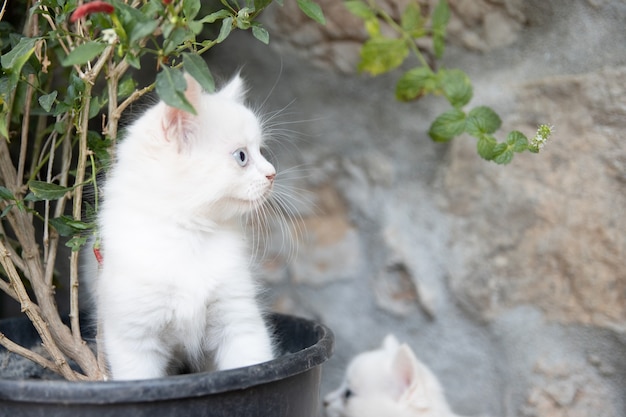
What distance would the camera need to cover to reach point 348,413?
1579mm

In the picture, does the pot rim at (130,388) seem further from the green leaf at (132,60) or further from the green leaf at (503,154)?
the green leaf at (503,154)

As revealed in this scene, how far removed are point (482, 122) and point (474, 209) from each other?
11.4 inches

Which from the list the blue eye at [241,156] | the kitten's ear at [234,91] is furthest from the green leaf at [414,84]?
the blue eye at [241,156]

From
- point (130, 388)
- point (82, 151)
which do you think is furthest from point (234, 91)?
point (130, 388)

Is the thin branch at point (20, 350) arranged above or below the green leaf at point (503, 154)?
below

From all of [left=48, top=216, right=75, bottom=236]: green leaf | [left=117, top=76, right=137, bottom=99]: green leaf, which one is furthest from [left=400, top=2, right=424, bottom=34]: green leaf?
[left=48, top=216, right=75, bottom=236]: green leaf

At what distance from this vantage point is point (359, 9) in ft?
5.08

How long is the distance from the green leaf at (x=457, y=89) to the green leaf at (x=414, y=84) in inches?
1.8

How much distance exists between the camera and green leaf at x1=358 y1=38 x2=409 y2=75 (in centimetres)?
157

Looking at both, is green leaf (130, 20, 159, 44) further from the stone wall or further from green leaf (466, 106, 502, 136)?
green leaf (466, 106, 502, 136)

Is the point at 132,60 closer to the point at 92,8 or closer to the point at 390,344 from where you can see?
the point at 92,8

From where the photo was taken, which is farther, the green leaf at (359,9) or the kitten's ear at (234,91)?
the green leaf at (359,9)

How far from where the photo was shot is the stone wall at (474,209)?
1438 mm

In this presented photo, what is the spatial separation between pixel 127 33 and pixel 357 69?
88 cm
